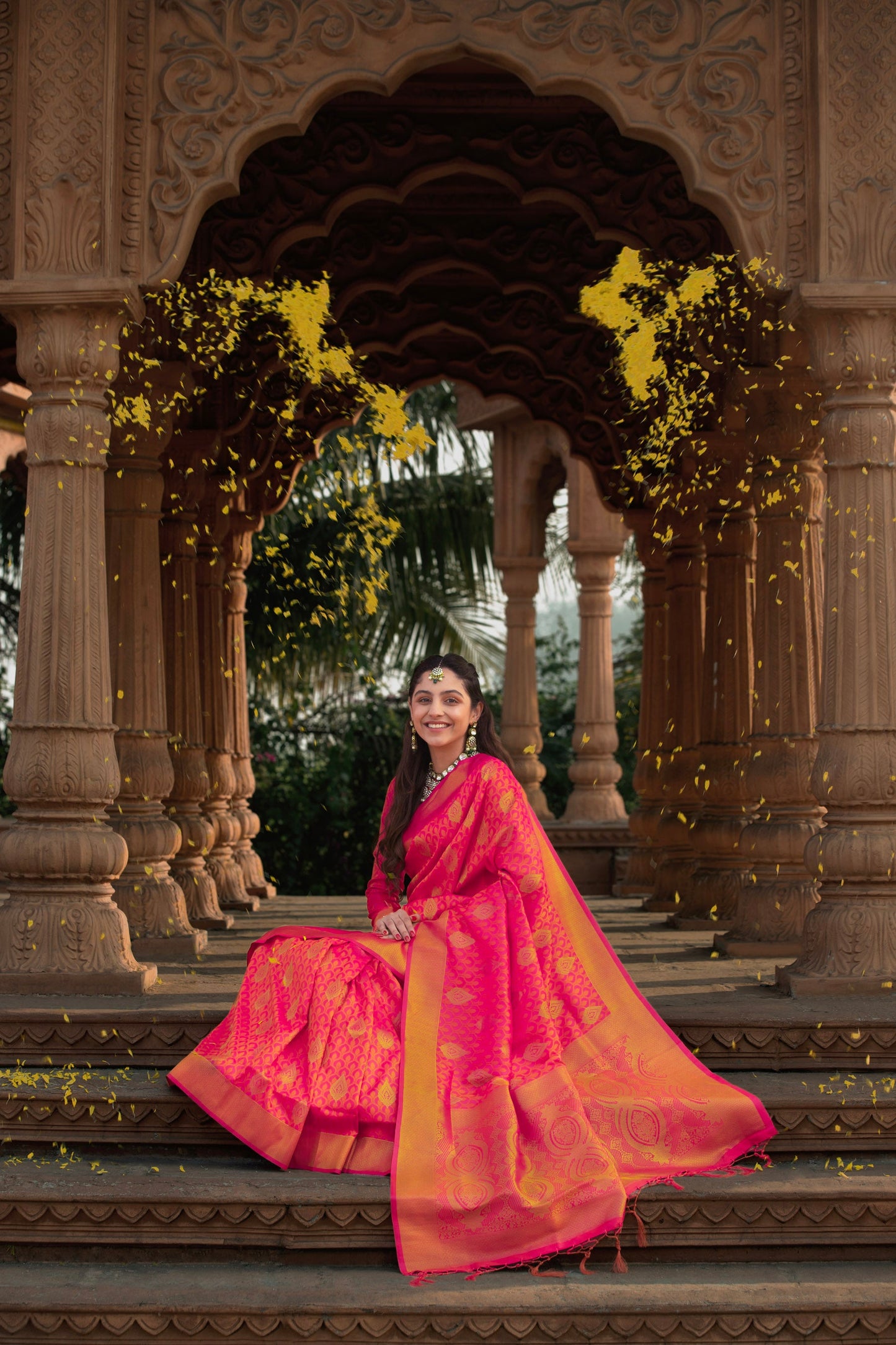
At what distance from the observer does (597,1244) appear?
3645mm

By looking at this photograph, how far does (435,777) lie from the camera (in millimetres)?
4414

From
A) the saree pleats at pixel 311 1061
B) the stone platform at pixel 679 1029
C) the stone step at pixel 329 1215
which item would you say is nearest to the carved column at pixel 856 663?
the stone platform at pixel 679 1029

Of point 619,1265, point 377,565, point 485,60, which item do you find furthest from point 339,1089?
point 377,565

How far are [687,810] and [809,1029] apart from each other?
423cm

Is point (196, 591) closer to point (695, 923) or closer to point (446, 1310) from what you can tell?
point (695, 923)

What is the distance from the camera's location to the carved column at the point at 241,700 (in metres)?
9.70

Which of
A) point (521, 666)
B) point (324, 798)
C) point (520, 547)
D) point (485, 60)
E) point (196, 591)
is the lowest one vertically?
point (324, 798)

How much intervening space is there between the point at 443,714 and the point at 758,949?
2.31 metres

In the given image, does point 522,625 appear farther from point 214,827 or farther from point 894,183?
point 894,183

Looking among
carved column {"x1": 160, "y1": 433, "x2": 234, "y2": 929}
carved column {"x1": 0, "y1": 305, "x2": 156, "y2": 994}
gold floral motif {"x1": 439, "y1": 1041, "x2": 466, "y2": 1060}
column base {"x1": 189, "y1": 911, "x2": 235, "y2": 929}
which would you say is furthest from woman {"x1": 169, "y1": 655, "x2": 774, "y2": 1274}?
carved column {"x1": 160, "y1": 433, "x2": 234, "y2": 929}

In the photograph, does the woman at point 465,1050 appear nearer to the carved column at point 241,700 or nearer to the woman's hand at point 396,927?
the woman's hand at point 396,927

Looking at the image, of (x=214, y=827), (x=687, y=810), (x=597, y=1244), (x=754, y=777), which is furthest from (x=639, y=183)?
(x=597, y=1244)

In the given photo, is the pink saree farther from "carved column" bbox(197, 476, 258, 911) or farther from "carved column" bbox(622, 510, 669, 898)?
"carved column" bbox(622, 510, 669, 898)

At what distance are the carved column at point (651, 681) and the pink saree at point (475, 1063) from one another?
535cm
